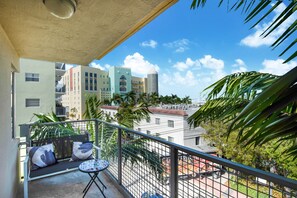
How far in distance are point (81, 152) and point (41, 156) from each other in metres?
0.64

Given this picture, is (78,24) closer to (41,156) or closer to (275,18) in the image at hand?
(275,18)

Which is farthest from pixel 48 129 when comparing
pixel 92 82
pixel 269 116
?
pixel 92 82

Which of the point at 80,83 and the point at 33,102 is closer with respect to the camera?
the point at 33,102

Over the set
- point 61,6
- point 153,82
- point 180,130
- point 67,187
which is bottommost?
point 180,130

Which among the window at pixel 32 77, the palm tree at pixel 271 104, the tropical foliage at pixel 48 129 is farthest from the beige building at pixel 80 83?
the palm tree at pixel 271 104

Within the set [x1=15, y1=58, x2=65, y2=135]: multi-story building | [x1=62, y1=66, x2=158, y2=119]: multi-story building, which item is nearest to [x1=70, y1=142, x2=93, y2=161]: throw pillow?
[x1=15, y1=58, x2=65, y2=135]: multi-story building

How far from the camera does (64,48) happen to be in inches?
127

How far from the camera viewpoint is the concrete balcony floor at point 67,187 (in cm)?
299

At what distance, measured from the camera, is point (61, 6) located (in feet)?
5.61

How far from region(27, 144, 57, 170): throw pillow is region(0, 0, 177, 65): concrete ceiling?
170 cm

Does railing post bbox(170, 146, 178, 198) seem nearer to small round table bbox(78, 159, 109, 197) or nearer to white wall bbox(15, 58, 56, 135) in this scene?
small round table bbox(78, 159, 109, 197)

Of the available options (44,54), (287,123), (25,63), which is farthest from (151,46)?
(287,123)

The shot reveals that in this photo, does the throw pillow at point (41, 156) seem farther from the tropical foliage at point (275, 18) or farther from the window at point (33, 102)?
the window at point (33, 102)

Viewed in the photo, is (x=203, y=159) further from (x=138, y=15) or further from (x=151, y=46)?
(x=151, y=46)
